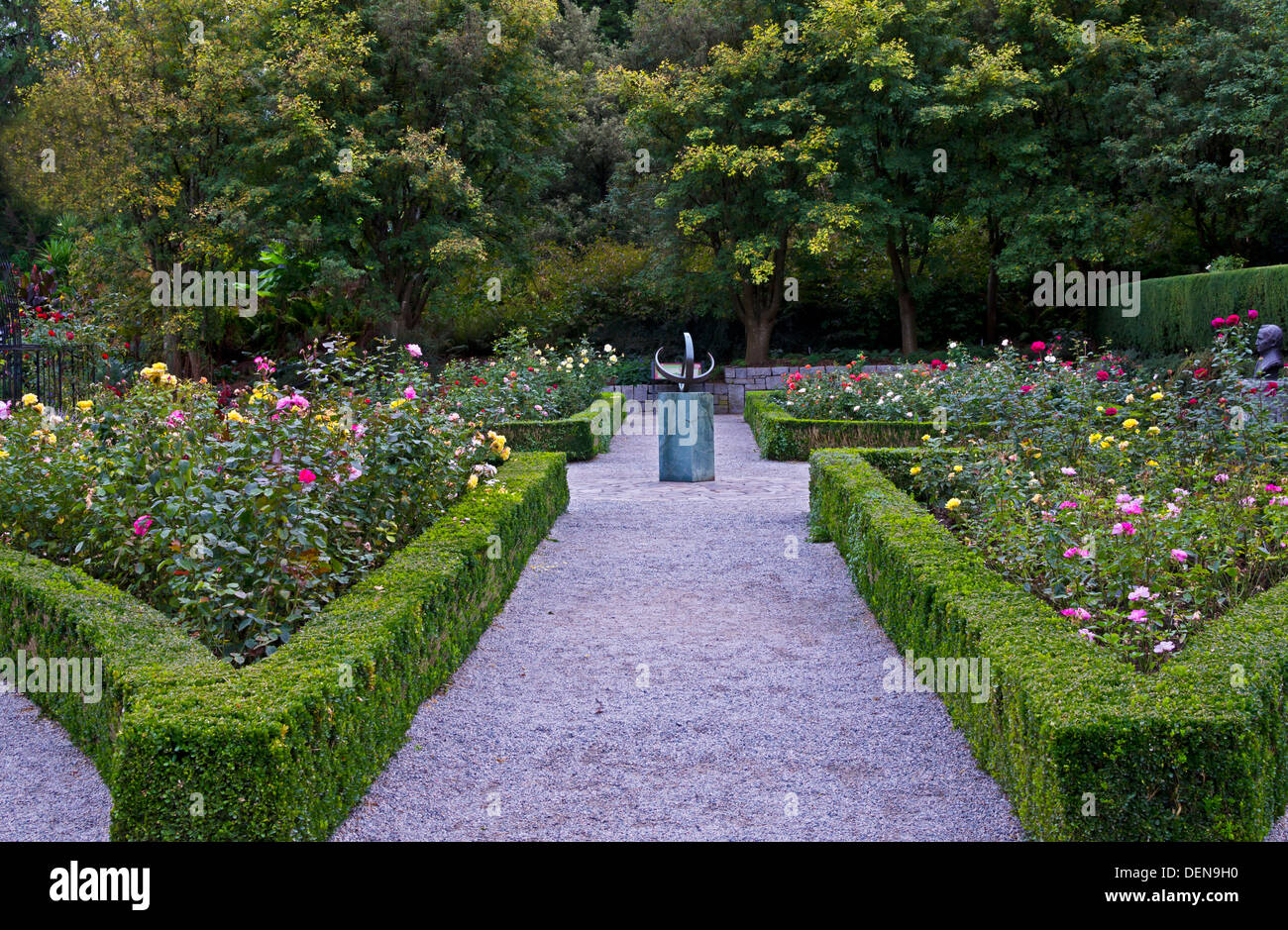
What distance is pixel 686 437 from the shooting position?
400 inches

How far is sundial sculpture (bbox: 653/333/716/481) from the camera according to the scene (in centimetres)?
997

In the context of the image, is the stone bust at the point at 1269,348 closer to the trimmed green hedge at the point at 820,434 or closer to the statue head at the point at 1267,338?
the statue head at the point at 1267,338

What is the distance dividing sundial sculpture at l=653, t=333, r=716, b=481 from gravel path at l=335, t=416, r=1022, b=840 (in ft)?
11.1

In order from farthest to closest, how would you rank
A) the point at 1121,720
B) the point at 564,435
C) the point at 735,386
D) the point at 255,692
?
1. the point at 735,386
2. the point at 564,435
3. the point at 255,692
4. the point at 1121,720

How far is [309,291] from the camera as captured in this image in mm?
20656

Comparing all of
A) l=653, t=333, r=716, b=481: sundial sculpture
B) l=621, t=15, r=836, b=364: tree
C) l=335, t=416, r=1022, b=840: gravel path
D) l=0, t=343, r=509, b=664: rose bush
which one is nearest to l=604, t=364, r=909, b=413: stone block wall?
l=621, t=15, r=836, b=364: tree

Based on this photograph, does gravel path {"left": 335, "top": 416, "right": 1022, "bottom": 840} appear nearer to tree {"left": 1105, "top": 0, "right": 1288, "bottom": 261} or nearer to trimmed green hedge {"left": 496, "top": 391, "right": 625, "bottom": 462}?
trimmed green hedge {"left": 496, "top": 391, "right": 625, "bottom": 462}

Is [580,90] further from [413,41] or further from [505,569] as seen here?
[505,569]

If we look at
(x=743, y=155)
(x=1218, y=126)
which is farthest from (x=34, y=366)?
(x=1218, y=126)

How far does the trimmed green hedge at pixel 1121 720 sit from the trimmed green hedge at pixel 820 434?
21.2 ft

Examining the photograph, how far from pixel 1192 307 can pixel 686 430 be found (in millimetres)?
9177

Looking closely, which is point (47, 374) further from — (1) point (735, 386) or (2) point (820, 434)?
(1) point (735, 386)

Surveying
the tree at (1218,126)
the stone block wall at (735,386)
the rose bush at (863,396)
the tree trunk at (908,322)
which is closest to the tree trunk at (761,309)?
the stone block wall at (735,386)
